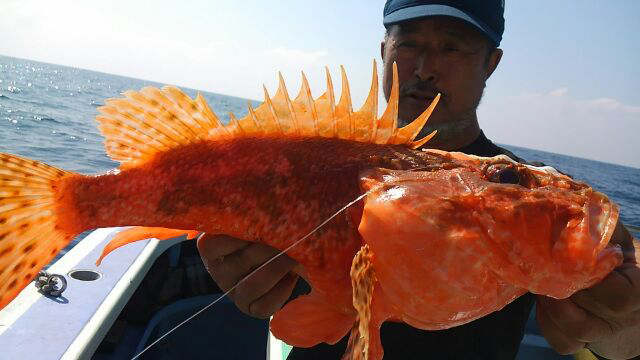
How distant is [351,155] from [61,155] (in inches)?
518

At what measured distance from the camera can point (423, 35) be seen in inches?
128

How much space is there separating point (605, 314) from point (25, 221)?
2582mm

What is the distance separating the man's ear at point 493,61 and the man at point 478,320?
1 centimetres

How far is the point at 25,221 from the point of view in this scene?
→ 6.00 feet

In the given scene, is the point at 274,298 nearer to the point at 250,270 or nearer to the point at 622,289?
the point at 250,270

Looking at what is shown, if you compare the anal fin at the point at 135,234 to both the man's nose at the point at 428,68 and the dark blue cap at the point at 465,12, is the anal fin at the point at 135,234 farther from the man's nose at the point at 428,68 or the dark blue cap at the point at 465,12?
the dark blue cap at the point at 465,12

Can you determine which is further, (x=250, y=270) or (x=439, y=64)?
(x=439, y=64)

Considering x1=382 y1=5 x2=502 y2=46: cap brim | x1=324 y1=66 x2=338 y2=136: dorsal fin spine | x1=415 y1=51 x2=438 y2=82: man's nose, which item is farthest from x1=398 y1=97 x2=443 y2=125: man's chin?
x1=324 y1=66 x2=338 y2=136: dorsal fin spine

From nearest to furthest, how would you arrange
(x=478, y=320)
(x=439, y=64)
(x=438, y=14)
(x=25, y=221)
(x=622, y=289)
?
(x=622, y=289)
(x=25, y=221)
(x=478, y=320)
(x=438, y=14)
(x=439, y=64)

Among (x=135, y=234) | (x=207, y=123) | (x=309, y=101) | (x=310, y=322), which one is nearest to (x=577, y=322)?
(x=310, y=322)

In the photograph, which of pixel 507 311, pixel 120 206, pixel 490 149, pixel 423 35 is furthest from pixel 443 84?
pixel 120 206

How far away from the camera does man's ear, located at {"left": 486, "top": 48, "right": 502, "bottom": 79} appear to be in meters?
3.55

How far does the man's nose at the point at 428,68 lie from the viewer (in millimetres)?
3213

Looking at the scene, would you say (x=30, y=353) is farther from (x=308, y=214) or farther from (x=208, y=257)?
(x=308, y=214)
